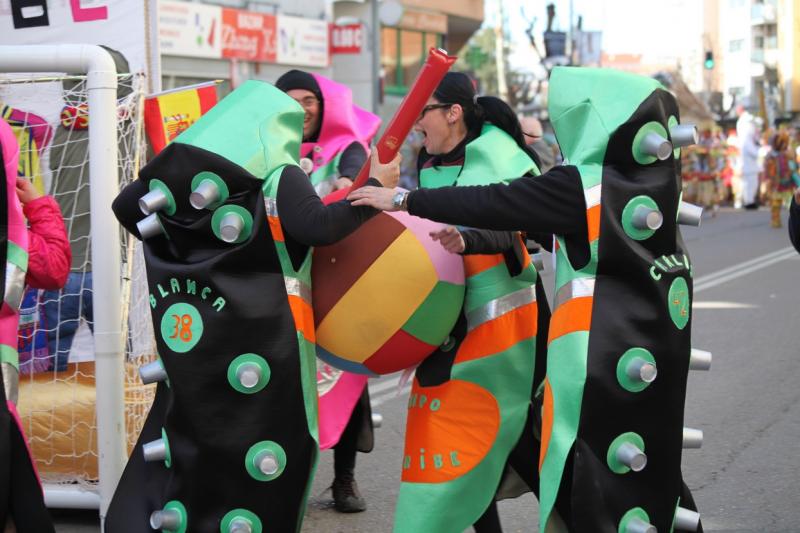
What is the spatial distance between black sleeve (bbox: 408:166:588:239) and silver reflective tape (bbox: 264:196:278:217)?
41cm

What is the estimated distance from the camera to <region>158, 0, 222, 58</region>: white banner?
22594 mm

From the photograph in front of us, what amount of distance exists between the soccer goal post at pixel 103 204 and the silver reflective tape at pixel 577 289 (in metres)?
2.01

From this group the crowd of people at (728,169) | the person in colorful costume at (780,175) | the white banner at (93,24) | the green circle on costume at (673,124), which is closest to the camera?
the green circle on costume at (673,124)

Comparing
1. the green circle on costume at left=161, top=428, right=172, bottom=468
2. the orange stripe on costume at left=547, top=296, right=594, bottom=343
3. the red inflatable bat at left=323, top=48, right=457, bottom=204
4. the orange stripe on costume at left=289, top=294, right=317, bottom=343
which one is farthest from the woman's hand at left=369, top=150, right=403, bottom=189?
the green circle on costume at left=161, top=428, right=172, bottom=468

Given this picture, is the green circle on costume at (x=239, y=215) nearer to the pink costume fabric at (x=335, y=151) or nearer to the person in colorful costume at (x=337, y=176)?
the pink costume fabric at (x=335, y=151)

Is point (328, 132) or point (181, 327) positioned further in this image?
point (328, 132)

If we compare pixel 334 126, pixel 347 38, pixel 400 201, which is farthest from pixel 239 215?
pixel 347 38

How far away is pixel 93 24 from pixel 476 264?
3.01 metres

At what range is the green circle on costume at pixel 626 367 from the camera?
351cm

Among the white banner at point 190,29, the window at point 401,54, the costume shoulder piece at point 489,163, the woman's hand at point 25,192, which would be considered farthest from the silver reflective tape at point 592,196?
the window at point 401,54

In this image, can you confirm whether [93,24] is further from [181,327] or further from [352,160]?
[181,327]

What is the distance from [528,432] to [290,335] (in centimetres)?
91

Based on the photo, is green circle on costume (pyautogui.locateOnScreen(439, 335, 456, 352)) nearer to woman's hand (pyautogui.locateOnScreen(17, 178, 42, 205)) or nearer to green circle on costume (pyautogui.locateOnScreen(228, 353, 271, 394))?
green circle on costume (pyautogui.locateOnScreen(228, 353, 271, 394))

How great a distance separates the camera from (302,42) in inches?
1051
